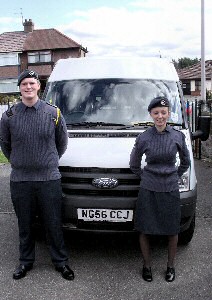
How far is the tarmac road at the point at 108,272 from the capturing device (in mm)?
3748

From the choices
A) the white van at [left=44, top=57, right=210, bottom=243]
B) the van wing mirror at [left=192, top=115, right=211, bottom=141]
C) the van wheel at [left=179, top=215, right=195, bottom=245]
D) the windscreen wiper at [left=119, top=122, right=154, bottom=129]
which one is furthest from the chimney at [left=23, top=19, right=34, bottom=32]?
the van wheel at [left=179, top=215, right=195, bottom=245]

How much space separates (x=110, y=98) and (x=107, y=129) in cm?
63

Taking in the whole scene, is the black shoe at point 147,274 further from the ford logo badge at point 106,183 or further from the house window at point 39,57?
the house window at point 39,57

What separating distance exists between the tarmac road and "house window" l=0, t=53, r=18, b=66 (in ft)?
146

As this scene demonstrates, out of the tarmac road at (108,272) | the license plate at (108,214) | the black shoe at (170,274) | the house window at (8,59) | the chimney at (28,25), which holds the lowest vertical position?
the tarmac road at (108,272)

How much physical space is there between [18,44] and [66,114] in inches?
1779

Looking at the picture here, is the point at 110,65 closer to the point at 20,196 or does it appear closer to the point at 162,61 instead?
the point at 162,61

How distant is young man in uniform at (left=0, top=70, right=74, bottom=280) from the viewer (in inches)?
152

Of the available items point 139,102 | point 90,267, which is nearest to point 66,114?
point 139,102

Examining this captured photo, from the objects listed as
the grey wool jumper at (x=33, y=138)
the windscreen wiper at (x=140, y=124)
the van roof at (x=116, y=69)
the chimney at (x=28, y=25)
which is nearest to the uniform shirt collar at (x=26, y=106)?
the grey wool jumper at (x=33, y=138)

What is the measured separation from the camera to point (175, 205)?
3965 mm

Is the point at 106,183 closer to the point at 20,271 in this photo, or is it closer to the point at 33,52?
the point at 20,271

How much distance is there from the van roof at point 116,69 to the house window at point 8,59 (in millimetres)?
44119

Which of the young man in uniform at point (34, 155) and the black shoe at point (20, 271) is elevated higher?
the young man in uniform at point (34, 155)
